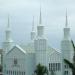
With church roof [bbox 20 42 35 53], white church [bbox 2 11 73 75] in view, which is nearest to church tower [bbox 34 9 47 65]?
white church [bbox 2 11 73 75]

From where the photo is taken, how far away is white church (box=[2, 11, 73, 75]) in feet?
264

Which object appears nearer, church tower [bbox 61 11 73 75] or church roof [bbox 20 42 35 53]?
church tower [bbox 61 11 73 75]

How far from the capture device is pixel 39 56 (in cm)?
8119

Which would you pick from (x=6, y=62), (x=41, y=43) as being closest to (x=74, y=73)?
(x=41, y=43)

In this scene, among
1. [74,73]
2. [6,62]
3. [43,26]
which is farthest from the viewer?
[6,62]

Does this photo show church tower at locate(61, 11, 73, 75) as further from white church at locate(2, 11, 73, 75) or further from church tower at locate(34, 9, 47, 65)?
church tower at locate(34, 9, 47, 65)

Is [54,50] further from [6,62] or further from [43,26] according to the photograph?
[6,62]

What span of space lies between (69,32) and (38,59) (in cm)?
982

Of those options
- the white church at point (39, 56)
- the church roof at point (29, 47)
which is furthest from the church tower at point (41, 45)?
the church roof at point (29, 47)

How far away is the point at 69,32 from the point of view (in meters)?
82.2

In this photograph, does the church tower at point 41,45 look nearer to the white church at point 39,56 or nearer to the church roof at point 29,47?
the white church at point 39,56

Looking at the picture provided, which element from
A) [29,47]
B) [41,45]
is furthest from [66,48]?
[29,47]

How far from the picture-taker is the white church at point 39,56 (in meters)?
80.6

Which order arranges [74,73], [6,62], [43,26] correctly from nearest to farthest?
[74,73]
[43,26]
[6,62]
